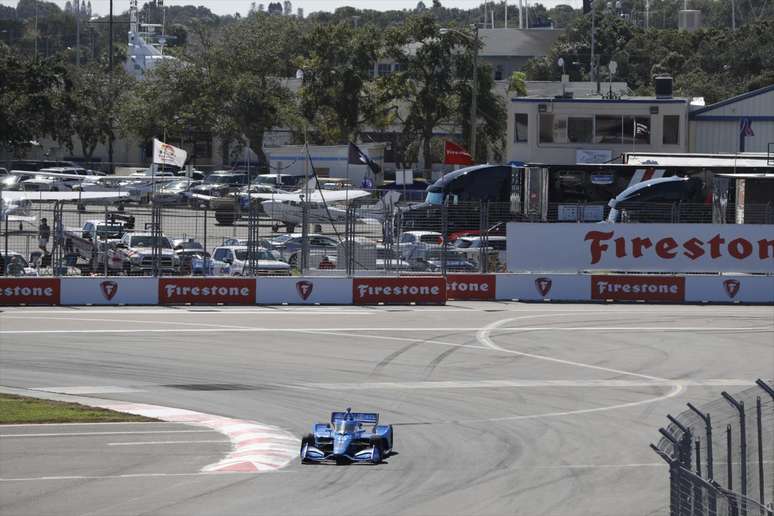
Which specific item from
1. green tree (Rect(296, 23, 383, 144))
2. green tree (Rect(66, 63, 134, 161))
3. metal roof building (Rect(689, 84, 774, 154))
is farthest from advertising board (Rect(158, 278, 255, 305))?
green tree (Rect(66, 63, 134, 161))

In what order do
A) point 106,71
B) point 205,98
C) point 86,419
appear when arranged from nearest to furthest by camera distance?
point 86,419 → point 205,98 → point 106,71

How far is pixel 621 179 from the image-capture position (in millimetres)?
45250

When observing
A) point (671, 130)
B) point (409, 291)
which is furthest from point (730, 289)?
point (671, 130)

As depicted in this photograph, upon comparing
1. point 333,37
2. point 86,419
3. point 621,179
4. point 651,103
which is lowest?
point 86,419

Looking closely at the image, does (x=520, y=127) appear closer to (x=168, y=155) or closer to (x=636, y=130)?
(x=636, y=130)

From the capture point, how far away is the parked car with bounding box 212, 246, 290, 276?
3459 cm

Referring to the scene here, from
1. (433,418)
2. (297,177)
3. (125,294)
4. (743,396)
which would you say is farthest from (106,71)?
(743,396)

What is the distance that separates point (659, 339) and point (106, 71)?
7655cm

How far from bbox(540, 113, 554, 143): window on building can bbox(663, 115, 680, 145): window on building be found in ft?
18.0

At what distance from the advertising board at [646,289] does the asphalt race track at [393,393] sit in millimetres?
1372

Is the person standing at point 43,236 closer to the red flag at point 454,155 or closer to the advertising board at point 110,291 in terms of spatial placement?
the advertising board at point 110,291

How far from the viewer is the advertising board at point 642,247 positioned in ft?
119

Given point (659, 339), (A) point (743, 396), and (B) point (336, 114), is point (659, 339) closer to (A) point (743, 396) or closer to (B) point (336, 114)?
(A) point (743, 396)

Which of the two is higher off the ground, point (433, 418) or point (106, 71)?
point (106, 71)
